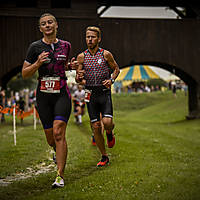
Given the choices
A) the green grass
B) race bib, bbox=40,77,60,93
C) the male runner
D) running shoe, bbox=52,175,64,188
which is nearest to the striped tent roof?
the green grass

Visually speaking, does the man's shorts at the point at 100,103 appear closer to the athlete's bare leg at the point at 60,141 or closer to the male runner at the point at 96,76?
the male runner at the point at 96,76

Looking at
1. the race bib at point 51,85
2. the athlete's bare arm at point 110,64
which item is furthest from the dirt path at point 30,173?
the athlete's bare arm at point 110,64

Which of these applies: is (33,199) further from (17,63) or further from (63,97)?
(17,63)

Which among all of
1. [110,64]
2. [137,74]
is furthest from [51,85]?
[137,74]

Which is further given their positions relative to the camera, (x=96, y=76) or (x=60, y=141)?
(x=96, y=76)

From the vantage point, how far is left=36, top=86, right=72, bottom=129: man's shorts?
5.96 meters

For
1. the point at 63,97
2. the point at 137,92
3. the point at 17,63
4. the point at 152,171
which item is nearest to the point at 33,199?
the point at 63,97

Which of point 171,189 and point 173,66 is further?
point 173,66

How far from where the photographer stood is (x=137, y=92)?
46969mm

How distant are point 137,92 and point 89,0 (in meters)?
25.6

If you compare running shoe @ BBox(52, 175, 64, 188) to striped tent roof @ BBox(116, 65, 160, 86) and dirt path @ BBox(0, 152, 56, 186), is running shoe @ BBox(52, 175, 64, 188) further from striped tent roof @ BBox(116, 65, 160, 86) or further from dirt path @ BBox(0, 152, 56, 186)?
striped tent roof @ BBox(116, 65, 160, 86)

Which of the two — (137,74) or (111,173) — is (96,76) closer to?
(111,173)

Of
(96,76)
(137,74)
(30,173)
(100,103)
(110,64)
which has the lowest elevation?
(30,173)

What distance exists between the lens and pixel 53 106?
6160 millimetres
